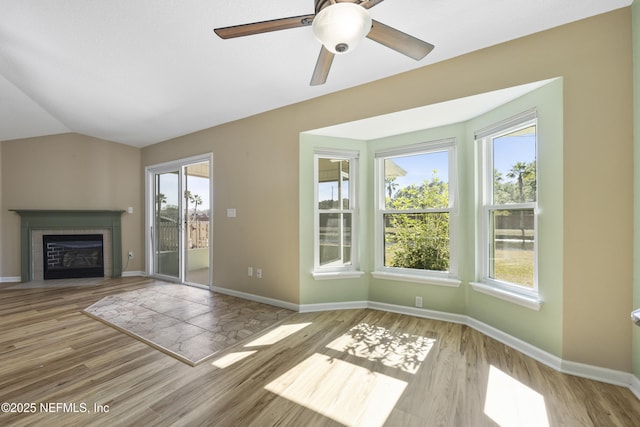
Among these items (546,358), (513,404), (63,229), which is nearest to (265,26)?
(513,404)

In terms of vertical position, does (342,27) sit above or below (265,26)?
below

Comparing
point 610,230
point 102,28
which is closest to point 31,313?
point 102,28

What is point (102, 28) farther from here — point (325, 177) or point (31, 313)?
point (31, 313)

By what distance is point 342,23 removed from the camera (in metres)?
1.24

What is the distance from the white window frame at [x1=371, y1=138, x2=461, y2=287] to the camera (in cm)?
296

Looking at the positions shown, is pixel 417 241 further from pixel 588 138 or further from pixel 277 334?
pixel 277 334

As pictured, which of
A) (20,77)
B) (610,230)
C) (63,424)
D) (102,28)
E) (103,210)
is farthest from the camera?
(103,210)

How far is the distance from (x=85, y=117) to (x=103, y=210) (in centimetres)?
181

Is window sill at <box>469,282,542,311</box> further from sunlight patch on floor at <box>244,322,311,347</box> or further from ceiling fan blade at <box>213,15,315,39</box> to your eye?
ceiling fan blade at <box>213,15,315,39</box>

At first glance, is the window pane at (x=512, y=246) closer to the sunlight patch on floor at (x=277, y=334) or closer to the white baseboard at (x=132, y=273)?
the sunlight patch on floor at (x=277, y=334)

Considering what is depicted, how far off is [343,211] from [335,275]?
812 millimetres

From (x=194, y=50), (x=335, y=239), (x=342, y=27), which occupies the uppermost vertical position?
(x=194, y=50)

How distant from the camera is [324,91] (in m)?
3.00

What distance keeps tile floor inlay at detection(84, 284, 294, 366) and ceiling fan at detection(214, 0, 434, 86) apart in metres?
2.38
